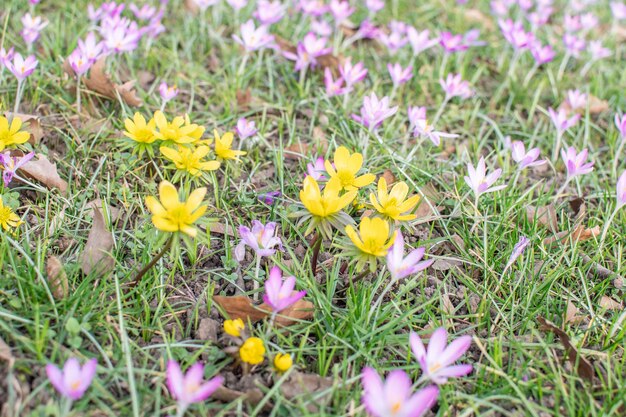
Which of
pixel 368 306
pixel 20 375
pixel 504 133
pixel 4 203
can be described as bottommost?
pixel 504 133

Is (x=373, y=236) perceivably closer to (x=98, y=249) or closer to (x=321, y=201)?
(x=321, y=201)

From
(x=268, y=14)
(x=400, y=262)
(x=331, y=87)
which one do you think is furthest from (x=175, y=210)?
(x=268, y=14)

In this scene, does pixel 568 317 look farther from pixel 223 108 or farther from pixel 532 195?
pixel 223 108

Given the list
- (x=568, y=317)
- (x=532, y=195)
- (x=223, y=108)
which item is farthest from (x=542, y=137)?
(x=223, y=108)

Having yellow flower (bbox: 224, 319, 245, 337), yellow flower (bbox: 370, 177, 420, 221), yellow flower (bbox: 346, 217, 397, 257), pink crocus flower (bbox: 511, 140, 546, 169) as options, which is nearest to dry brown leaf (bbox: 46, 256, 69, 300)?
yellow flower (bbox: 224, 319, 245, 337)

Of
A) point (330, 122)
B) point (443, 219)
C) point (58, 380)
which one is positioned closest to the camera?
point (58, 380)

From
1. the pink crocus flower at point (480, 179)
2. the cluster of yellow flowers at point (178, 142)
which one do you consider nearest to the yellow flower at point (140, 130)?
the cluster of yellow flowers at point (178, 142)

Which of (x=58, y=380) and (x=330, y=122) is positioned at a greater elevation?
(x=58, y=380)
